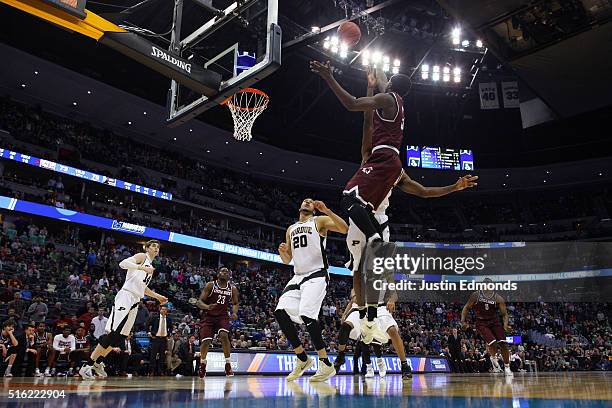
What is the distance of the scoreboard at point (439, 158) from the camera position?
3027cm

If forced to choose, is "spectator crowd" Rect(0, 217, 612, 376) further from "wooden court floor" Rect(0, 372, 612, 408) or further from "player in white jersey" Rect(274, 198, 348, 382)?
"wooden court floor" Rect(0, 372, 612, 408)

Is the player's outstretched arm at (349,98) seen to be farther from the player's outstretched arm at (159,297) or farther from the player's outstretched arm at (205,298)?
the player's outstretched arm at (205,298)

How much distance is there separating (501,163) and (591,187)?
823 cm

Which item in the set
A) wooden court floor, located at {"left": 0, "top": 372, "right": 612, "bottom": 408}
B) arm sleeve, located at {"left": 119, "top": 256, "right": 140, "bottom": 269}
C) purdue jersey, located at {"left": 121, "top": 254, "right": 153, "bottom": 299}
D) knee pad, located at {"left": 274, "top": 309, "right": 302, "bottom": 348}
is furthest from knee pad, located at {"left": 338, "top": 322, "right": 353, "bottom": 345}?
arm sleeve, located at {"left": 119, "top": 256, "right": 140, "bottom": 269}

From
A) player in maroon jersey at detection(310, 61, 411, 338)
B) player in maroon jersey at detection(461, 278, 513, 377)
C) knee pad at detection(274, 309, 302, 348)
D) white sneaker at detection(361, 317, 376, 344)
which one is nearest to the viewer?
player in maroon jersey at detection(310, 61, 411, 338)

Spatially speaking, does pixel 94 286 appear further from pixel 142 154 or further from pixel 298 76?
pixel 298 76

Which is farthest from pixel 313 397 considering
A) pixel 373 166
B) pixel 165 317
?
pixel 165 317

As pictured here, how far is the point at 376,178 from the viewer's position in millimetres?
4355

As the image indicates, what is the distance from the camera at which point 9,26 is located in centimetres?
2006

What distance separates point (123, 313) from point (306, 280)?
354 cm

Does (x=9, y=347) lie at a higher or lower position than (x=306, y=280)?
lower

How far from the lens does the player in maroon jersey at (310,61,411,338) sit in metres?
4.19

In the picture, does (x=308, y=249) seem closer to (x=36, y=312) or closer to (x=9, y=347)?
(x=9, y=347)

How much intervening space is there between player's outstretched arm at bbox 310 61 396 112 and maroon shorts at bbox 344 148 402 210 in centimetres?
42
